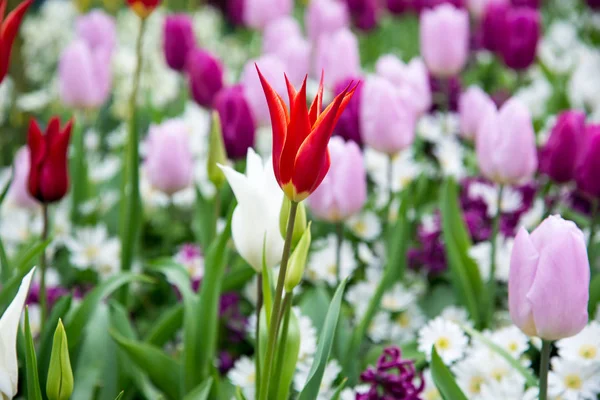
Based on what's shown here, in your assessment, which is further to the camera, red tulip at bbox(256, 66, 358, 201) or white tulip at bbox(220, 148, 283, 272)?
white tulip at bbox(220, 148, 283, 272)

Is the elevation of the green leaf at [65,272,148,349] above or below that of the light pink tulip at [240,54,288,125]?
below

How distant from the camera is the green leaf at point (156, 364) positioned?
125 centimetres

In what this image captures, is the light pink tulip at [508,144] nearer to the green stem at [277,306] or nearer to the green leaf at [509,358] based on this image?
the green leaf at [509,358]

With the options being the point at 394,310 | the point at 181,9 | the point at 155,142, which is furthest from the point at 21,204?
the point at 181,9

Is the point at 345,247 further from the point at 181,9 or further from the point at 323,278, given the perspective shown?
the point at 181,9

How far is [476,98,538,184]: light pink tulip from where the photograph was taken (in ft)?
4.41

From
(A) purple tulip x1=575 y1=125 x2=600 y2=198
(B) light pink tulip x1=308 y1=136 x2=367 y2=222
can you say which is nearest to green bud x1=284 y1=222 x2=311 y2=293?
(B) light pink tulip x1=308 y1=136 x2=367 y2=222

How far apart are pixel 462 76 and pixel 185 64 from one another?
4.25 ft

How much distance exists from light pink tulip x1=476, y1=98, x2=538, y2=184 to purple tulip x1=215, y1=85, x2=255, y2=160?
0.46 m

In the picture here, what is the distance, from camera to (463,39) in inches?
85.5

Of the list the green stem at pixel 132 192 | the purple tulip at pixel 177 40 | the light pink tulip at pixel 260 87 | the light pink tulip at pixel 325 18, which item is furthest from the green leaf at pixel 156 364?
the light pink tulip at pixel 325 18

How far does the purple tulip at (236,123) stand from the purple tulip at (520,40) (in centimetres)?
94

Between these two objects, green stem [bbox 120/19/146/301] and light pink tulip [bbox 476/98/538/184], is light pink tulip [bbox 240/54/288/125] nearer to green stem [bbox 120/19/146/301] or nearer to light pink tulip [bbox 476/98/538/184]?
green stem [bbox 120/19/146/301]

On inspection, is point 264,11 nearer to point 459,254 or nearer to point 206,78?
point 206,78
